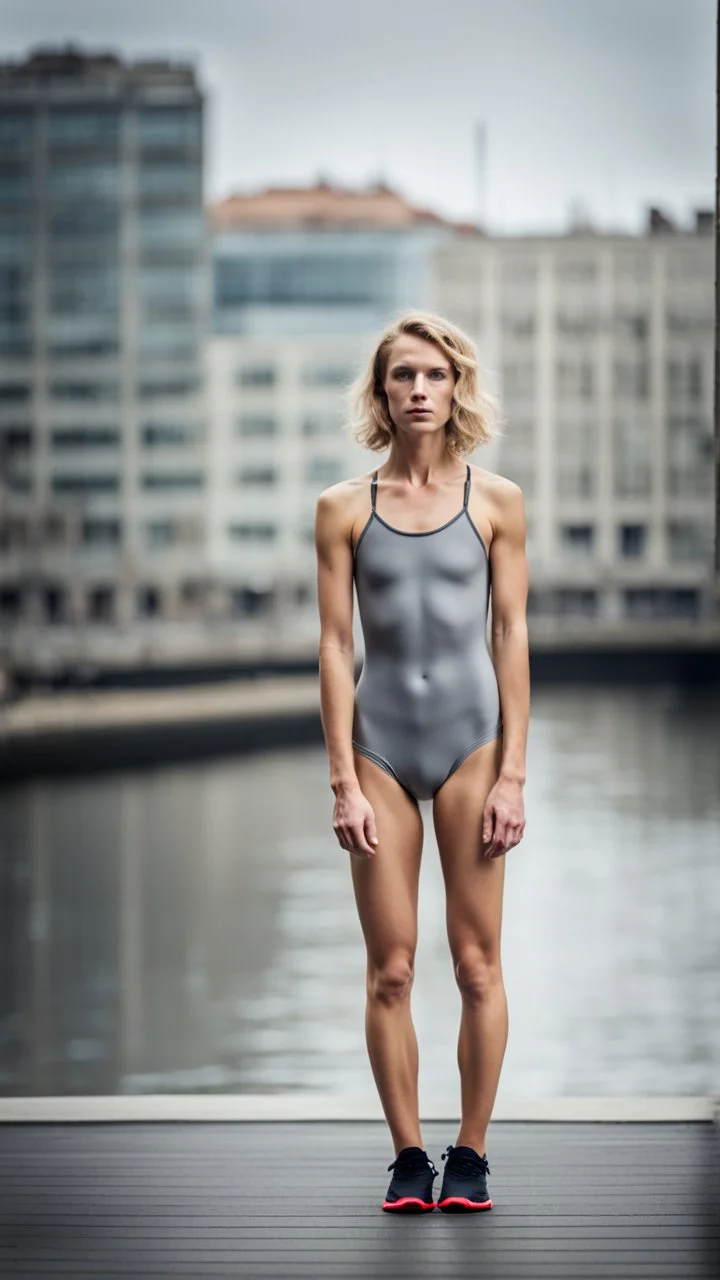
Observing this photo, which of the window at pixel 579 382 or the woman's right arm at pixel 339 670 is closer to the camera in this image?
the woman's right arm at pixel 339 670

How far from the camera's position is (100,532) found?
69562 mm

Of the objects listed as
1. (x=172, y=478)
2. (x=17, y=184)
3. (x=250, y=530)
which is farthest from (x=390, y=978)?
(x=17, y=184)

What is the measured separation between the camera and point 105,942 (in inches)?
1350

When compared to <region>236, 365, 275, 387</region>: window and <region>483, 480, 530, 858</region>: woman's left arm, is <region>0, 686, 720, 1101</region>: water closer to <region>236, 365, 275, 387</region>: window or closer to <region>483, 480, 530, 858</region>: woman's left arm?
<region>483, 480, 530, 858</region>: woman's left arm

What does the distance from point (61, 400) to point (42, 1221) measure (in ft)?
230

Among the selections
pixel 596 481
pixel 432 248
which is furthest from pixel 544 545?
pixel 432 248

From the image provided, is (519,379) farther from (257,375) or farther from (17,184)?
Result: (17,184)

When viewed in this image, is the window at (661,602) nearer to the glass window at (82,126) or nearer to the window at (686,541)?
the window at (686,541)

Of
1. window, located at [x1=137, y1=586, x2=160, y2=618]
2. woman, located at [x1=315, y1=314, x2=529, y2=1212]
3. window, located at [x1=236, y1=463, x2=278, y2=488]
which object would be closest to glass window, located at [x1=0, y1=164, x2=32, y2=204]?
window, located at [x1=236, y1=463, x2=278, y2=488]

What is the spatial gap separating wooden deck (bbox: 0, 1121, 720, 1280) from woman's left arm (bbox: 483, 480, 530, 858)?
1.93 ft

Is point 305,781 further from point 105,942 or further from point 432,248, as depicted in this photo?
point 432,248

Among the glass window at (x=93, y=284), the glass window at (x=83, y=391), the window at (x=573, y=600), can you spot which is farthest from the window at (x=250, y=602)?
the glass window at (x=93, y=284)

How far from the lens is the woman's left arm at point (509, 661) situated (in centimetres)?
303

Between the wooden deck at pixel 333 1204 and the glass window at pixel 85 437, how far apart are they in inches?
2697
